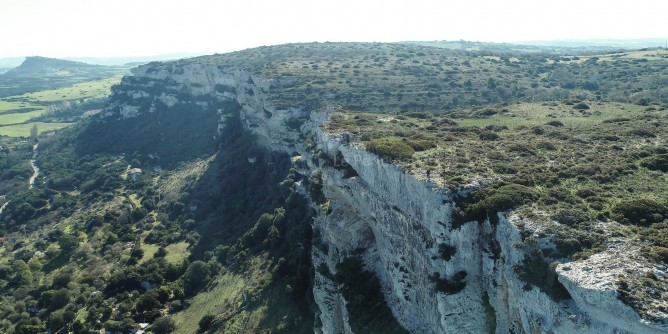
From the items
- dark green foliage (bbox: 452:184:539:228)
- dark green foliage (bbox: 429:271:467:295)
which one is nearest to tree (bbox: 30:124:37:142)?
dark green foliage (bbox: 429:271:467:295)

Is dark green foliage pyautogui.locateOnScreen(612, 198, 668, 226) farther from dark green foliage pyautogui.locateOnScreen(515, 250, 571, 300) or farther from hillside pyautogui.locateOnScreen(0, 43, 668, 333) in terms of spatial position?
dark green foliage pyautogui.locateOnScreen(515, 250, 571, 300)

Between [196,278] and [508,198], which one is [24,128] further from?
[508,198]

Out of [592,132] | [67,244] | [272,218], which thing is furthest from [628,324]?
[67,244]

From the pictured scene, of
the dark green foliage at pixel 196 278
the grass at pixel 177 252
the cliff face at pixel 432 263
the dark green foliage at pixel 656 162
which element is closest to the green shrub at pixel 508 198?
the cliff face at pixel 432 263

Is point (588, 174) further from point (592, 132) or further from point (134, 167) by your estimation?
point (134, 167)

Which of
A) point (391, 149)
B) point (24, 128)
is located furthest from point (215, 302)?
point (24, 128)

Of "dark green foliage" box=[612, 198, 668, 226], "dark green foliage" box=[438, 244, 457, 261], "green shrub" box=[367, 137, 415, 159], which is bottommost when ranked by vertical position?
"dark green foliage" box=[438, 244, 457, 261]
